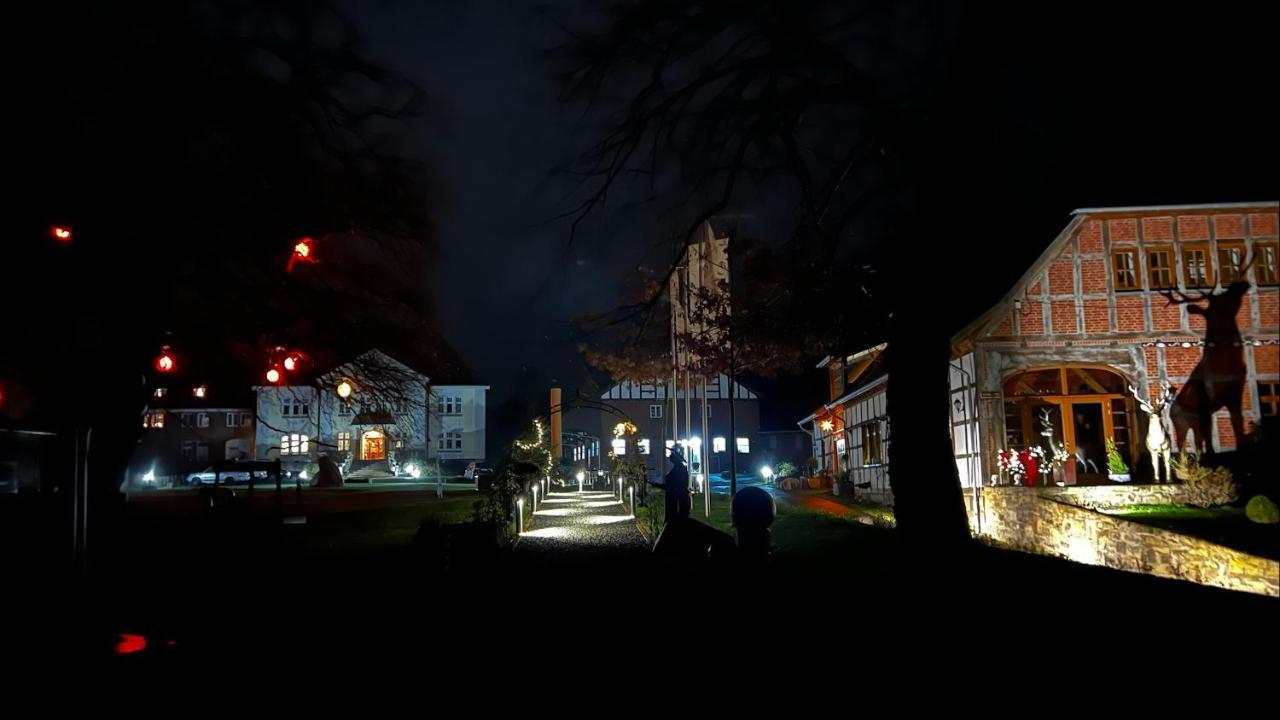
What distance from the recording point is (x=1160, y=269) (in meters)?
21.0

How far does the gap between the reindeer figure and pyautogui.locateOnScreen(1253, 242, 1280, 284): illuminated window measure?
3428mm

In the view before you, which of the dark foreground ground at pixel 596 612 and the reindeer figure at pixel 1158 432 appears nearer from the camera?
the dark foreground ground at pixel 596 612

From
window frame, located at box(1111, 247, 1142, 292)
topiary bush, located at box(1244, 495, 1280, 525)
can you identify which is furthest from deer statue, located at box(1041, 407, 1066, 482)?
topiary bush, located at box(1244, 495, 1280, 525)

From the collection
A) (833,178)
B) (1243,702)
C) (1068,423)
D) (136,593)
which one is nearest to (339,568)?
(136,593)

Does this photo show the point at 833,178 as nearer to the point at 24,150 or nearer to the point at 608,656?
the point at 608,656

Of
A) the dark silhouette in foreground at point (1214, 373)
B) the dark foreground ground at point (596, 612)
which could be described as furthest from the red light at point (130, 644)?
the dark silhouette in foreground at point (1214, 373)

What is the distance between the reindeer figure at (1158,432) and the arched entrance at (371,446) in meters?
48.9

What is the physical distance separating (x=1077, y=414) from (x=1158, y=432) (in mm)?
2220

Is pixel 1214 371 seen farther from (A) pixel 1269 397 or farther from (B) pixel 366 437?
(B) pixel 366 437

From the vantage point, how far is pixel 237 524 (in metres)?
15.7

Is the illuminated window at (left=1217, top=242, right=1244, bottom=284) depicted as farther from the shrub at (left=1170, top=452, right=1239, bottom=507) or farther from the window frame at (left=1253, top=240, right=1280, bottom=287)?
the shrub at (left=1170, top=452, right=1239, bottom=507)

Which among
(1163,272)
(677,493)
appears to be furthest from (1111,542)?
(1163,272)

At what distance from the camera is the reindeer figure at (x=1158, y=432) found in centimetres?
1958

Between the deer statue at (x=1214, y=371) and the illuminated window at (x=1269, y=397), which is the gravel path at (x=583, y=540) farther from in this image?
the illuminated window at (x=1269, y=397)
